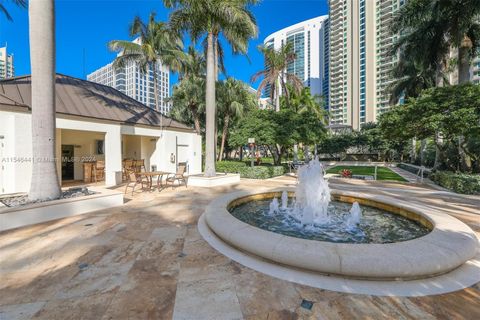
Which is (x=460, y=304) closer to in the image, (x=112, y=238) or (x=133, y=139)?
(x=112, y=238)

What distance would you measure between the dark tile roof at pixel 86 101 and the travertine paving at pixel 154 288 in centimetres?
776

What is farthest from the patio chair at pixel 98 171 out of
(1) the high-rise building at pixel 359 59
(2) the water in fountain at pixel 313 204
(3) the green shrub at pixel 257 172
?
(1) the high-rise building at pixel 359 59

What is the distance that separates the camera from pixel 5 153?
8789 mm

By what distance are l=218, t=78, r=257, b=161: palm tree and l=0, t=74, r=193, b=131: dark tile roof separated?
6.87 meters

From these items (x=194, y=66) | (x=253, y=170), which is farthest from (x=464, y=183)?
(x=194, y=66)

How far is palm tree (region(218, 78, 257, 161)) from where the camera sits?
21.9m

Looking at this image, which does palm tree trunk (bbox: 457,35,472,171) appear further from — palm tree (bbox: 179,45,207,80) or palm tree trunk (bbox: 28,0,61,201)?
palm tree trunk (bbox: 28,0,61,201)

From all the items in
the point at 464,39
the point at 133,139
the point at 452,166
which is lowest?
the point at 452,166

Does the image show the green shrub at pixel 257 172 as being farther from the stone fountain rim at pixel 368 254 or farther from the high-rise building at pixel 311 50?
the high-rise building at pixel 311 50

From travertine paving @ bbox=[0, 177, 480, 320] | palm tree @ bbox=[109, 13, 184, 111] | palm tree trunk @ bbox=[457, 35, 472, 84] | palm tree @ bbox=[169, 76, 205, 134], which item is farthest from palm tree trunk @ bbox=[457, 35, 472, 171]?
palm tree @ bbox=[109, 13, 184, 111]

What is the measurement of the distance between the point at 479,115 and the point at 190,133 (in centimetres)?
1723

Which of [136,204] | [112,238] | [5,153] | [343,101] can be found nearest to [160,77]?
[5,153]

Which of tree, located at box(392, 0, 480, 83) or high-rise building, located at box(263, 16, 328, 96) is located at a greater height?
high-rise building, located at box(263, 16, 328, 96)

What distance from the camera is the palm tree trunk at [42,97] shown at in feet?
20.2
